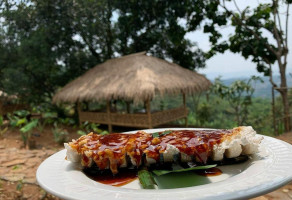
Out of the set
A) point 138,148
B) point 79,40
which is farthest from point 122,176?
point 79,40

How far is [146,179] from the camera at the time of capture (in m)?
1.01

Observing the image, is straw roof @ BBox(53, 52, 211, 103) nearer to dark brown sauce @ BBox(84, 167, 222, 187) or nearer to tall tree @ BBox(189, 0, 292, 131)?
tall tree @ BBox(189, 0, 292, 131)

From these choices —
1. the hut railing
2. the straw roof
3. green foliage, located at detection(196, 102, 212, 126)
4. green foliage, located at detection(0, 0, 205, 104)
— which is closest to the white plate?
the straw roof

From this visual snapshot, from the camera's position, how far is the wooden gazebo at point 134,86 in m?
7.44

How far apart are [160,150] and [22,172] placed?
3.39 m

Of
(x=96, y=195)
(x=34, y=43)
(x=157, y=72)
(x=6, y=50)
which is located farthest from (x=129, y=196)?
(x=6, y=50)

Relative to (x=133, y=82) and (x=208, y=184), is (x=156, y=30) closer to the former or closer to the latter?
(x=133, y=82)

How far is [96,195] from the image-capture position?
2.72ft

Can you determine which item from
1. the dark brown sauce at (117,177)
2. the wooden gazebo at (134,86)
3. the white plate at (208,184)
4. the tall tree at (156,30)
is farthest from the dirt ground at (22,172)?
the tall tree at (156,30)

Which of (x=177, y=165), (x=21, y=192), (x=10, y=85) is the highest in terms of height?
(x=10, y=85)

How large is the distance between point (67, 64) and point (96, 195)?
9793 millimetres

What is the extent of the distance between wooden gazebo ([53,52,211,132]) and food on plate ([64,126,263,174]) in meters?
5.87

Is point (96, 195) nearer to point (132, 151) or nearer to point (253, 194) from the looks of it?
point (132, 151)

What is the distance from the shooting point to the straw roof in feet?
24.2
